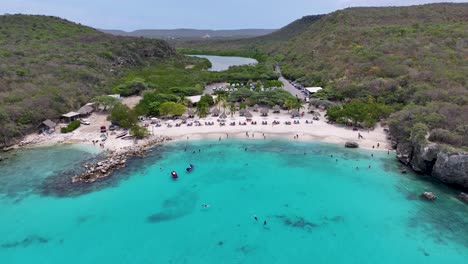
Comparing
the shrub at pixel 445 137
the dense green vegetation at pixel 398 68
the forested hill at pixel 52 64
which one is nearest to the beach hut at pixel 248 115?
the dense green vegetation at pixel 398 68

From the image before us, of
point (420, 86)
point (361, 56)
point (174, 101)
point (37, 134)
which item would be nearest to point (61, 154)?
point (37, 134)

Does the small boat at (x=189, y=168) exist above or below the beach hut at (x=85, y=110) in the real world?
below

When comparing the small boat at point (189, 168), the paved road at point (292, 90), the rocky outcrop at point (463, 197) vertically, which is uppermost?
the paved road at point (292, 90)

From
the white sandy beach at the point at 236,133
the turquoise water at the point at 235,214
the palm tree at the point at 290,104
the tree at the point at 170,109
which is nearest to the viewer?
the turquoise water at the point at 235,214

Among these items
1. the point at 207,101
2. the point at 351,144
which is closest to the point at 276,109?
the point at 207,101

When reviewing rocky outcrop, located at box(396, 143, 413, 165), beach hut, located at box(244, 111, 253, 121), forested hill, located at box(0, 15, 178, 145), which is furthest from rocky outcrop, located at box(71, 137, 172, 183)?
rocky outcrop, located at box(396, 143, 413, 165)

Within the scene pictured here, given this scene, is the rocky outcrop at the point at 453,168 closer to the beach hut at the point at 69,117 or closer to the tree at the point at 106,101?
the tree at the point at 106,101

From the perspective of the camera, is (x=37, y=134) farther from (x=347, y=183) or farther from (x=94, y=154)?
(x=347, y=183)

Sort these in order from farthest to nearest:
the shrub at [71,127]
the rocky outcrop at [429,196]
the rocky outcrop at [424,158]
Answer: the shrub at [71,127]
the rocky outcrop at [424,158]
the rocky outcrop at [429,196]

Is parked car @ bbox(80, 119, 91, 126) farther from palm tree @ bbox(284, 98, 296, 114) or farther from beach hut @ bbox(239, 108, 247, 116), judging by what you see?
palm tree @ bbox(284, 98, 296, 114)
